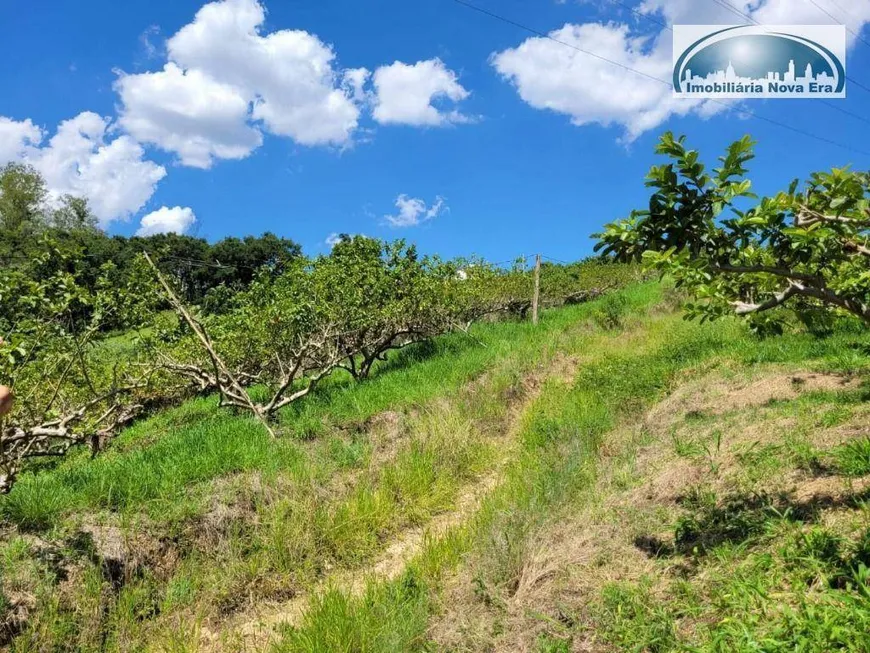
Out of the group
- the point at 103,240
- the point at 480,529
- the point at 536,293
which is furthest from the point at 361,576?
the point at 103,240

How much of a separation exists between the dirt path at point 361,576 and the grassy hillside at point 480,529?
0.08ft

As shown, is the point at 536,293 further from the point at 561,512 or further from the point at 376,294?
the point at 561,512

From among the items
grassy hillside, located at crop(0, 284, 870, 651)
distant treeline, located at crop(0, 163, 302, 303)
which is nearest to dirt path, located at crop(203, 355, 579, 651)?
grassy hillside, located at crop(0, 284, 870, 651)

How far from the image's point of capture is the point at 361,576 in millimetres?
4848

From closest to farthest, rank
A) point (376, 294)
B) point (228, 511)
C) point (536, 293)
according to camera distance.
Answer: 1. point (228, 511)
2. point (376, 294)
3. point (536, 293)

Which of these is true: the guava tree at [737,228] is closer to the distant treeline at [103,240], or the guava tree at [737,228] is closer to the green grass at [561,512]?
the green grass at [561,512]

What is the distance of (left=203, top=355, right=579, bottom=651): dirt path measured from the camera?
4.08 meters

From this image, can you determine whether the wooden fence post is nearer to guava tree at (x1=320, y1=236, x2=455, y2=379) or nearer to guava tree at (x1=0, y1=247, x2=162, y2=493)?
guava tree at (x1=320, y1=236, x2=455, y2=379)

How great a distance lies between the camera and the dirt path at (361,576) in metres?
4.08


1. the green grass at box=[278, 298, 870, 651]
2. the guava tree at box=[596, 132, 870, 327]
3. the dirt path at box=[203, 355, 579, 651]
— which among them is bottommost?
the dirt path at box=[203, 355, 579, 651]

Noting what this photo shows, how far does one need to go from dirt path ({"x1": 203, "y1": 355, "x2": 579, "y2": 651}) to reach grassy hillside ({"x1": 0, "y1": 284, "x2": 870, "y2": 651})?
0.9 inches

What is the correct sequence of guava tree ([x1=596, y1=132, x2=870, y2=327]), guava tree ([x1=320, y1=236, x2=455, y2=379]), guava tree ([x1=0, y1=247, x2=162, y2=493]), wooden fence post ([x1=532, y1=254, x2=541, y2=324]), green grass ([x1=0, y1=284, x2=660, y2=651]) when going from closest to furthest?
guava tree ([x1=596, y1=132, x2=870, y2=327]), green grass ([x1=0, y1=284, x2=660, y2=651]), guava tree ([x1=0, y1=247, x2=162, y2=493]), guava tree ([x1=320, y1=236, x2=455, y2=379]), wooden fence post ([x1=532, y1=254, x2=541, y2=324])

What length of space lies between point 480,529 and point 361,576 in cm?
120

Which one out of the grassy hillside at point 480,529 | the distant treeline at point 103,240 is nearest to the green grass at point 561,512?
the grassy hillside at point 480,529
